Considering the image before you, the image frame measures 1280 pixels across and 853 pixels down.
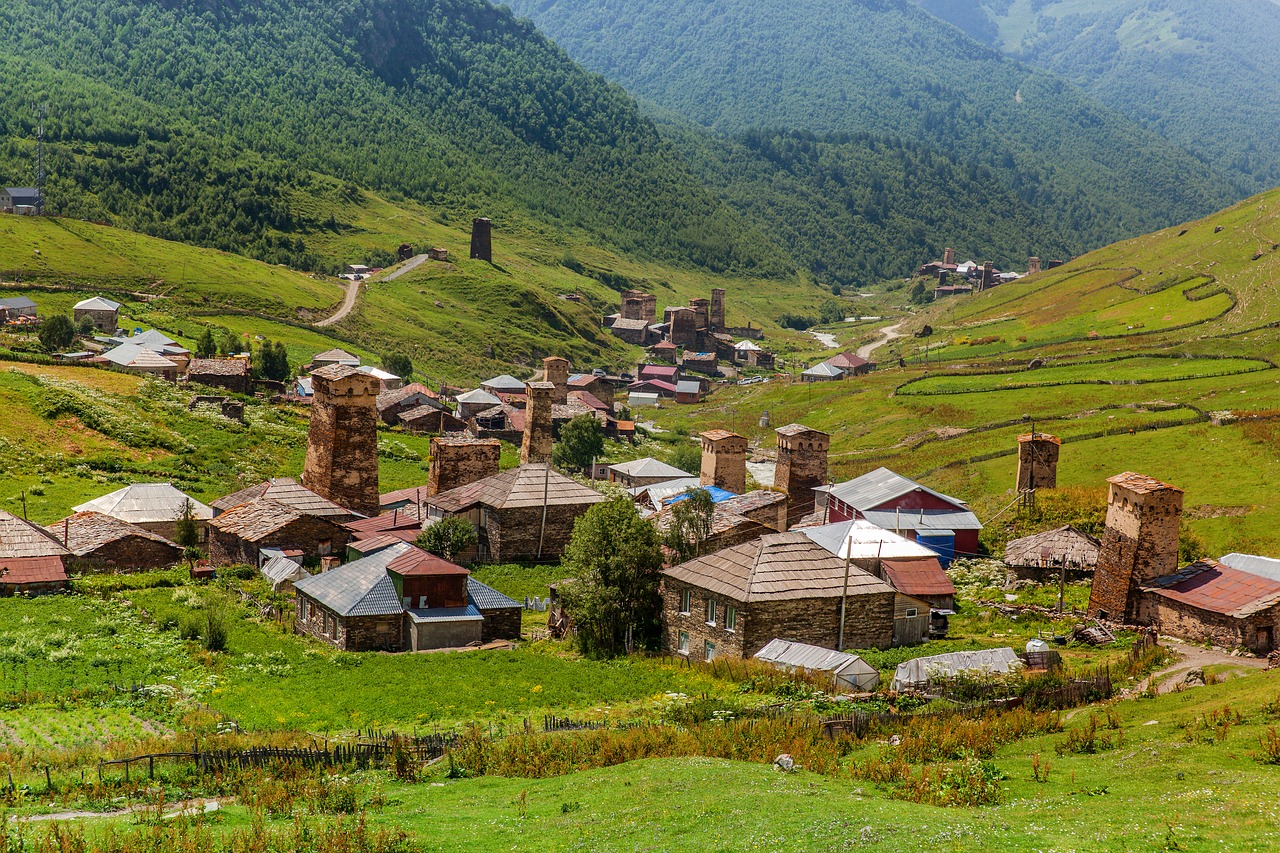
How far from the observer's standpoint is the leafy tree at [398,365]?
10750 cm

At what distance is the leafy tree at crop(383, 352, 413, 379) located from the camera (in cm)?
10750

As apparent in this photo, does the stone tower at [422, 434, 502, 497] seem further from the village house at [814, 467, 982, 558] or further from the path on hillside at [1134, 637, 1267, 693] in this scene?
the path on hillside at [1134, 637, 1267, 693]

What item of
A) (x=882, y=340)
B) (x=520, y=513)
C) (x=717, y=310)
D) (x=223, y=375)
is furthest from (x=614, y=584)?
(x=717, y=310)

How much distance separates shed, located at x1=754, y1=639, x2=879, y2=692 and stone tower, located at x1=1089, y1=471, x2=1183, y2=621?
883cm

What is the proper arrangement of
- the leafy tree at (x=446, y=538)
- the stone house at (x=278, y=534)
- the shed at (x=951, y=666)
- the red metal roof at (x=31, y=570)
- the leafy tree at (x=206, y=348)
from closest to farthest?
the shed at (x=951, y=666) → the red metal roof at (x=31, y=570) → the leafy tree at (x=446, y=538) → the stone house at (x=278, y=534) → the leafy tree at (x=206, y=348)

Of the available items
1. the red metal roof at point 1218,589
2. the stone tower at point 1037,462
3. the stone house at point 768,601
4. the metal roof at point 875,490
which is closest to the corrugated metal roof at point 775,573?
the stone house at point 768,601

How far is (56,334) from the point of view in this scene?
3472 inches

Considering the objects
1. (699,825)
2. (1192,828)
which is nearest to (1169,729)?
(1192,828)

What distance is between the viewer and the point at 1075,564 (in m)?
42.8

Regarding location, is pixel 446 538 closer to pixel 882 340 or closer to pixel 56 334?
pixel 56 334

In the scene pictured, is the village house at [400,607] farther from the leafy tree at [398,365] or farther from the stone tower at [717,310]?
the stone tower at [717,310]

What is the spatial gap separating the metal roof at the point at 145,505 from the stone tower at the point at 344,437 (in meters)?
5.71

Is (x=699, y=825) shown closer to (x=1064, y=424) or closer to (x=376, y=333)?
(x=1064, y=424)

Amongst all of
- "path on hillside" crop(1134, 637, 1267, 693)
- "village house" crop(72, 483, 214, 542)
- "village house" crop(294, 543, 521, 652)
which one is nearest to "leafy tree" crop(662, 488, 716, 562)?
"village house" crop(294, 543, 521, 652)
